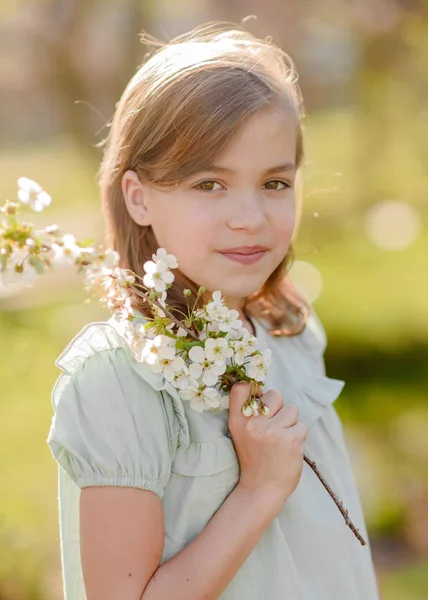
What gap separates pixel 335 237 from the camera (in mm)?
7551

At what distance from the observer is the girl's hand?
4.97 feet

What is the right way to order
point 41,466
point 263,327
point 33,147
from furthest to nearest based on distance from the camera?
point 33,147 < point 41,466 < point 263,327

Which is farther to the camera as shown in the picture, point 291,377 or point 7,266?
point 291,377

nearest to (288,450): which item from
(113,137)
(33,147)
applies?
(113,137)

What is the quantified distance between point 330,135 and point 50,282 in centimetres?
324

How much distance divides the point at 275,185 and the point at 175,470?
639 mm

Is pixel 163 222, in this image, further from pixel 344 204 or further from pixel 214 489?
pixel 344 204

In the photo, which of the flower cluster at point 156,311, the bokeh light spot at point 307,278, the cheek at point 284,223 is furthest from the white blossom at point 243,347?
the bokeh light spot at point 307,278

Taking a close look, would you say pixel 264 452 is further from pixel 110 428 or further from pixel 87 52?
pixel 87 52

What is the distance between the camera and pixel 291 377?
73.9 inches

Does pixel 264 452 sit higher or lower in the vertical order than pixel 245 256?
lower

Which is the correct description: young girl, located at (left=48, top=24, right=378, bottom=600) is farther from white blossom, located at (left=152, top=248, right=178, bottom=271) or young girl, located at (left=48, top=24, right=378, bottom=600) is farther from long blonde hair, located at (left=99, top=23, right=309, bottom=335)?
white blossom, located at (left=152, top=248, right=178, bottom=271)

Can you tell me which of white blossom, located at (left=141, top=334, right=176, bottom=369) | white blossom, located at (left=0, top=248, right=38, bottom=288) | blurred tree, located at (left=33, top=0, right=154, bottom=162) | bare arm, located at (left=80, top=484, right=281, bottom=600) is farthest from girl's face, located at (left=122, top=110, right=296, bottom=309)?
blurred tree, located at (left=33, top=0, right=154, bottom=162)

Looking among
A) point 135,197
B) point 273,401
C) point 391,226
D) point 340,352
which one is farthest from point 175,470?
point 391,226
